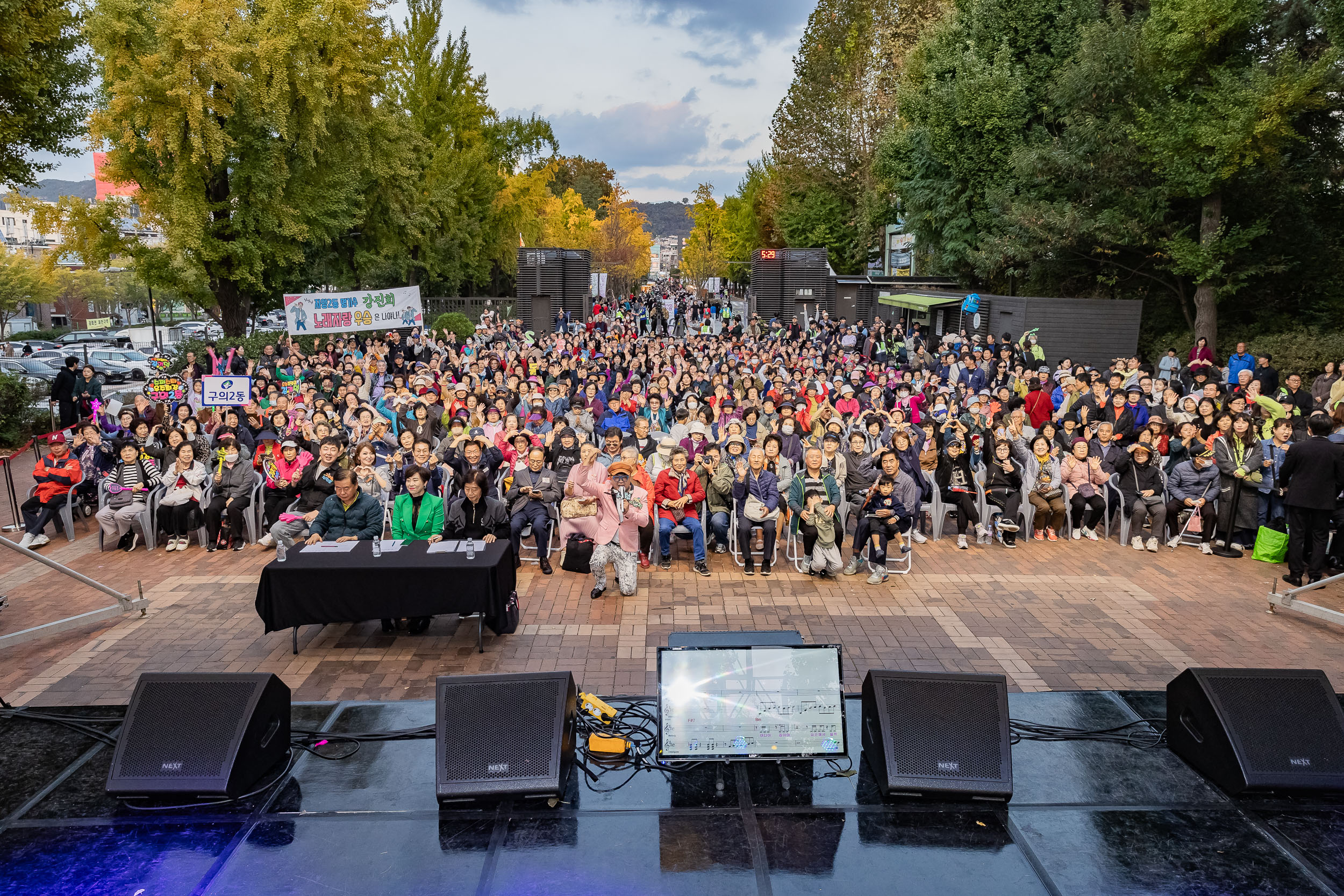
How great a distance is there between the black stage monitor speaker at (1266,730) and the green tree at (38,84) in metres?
20.8

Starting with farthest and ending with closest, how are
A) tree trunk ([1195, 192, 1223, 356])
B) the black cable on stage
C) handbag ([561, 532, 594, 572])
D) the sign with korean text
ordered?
tree trunk ([1195, 192, 1223, 356]), the sign with korean text, handbag ([561, 532, 594, 572]), the black cable on stage

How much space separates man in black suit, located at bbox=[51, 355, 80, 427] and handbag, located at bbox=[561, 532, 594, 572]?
12.7 meters

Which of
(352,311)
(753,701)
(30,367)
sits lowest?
(753,701)

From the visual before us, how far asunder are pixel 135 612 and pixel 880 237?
47.0m

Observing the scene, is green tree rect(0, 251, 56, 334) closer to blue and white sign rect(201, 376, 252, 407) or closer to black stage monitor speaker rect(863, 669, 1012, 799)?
blue and white sign rect(201, 376, 252, 407)

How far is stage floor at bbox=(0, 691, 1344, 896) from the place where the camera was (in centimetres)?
374

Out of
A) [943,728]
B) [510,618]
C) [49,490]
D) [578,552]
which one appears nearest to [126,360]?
[49,490]

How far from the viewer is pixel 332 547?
25.2 ft

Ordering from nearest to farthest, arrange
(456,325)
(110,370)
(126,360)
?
(110,370) → (126,360) → (456,325)

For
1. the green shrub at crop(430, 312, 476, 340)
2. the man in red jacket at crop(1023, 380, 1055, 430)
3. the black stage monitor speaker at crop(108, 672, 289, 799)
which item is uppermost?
the green shrub at crop(430, 312, 476, 340)

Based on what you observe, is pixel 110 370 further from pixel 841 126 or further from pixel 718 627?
pixel 841 126

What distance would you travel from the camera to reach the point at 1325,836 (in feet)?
13.2

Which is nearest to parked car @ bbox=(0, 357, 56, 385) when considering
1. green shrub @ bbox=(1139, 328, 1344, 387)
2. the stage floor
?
the stage floor

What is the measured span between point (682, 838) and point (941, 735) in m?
1.51
